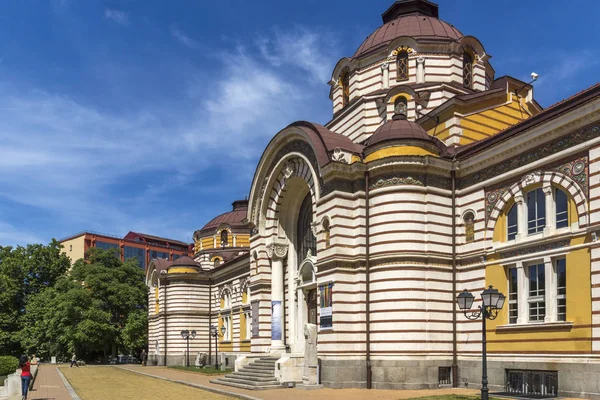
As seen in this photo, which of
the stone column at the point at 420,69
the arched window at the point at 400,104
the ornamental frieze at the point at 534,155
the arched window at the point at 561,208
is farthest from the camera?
the stone column at the point at 420,69

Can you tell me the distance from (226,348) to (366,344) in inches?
969

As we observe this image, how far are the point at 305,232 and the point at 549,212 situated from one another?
41.6 feet

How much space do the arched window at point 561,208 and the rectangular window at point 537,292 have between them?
156 cm

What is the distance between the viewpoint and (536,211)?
21.6m

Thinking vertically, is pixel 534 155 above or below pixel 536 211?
above

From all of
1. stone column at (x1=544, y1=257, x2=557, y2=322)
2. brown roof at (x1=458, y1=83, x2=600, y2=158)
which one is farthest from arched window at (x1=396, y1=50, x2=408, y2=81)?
stone column at (x1=544, y1=257, x2=557, y2=322)

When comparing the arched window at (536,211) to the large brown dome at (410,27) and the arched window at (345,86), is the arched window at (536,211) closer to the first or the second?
the large brown dome at (410,27)

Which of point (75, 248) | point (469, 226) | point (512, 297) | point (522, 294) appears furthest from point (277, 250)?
point (75, 248)

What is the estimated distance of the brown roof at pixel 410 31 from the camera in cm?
3338

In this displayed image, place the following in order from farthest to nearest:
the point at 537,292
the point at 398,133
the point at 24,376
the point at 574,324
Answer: the point at 398,133 < the point at 537,292 < the point at 24,376 < the point at 574,324

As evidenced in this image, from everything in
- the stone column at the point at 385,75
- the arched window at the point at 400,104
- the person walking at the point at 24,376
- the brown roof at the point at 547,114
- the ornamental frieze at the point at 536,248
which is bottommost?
the person walking at the point at 24,376

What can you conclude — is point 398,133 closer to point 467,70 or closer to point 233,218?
point 467,70

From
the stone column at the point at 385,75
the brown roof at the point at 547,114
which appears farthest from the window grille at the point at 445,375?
the stone column at the point at 385,75

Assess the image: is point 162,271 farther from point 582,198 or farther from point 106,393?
point 582,198
